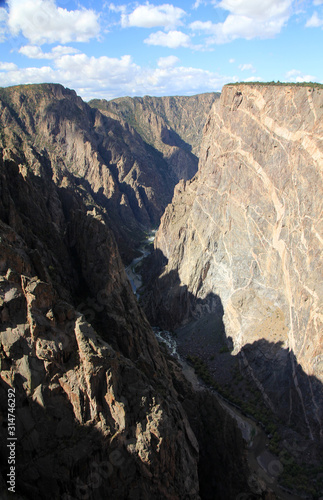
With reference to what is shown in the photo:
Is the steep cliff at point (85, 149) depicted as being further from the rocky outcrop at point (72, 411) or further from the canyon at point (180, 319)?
the rocky outcrop at point (72, 411)

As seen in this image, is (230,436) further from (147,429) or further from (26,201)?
(26,201)

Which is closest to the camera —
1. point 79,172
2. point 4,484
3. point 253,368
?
point 4,484

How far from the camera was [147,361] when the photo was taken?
1363 inches

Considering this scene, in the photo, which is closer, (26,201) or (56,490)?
(56,490)

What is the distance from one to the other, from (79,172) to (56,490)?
14722cm

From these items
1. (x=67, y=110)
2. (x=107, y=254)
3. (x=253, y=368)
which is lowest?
(x=253, y=368)

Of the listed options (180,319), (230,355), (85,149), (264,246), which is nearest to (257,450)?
(230,355)

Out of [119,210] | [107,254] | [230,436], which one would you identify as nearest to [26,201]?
[107,254]

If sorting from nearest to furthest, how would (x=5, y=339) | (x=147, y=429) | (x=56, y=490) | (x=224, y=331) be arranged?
(x=56, y=490), (x=5, y=339), (x=147, y=429), (x=224, y=331)

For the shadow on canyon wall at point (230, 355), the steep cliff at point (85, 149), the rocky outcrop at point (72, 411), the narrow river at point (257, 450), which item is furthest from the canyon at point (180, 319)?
the steep cliff at point (85, 149)

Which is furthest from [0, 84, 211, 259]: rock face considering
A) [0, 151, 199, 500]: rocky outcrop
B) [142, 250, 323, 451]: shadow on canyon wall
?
[0, 151, 199, 500]: rocky outcrop

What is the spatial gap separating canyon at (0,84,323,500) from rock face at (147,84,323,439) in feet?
0.80

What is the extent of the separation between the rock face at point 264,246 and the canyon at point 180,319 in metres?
0.24

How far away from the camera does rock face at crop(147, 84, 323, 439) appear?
43.1 meters
